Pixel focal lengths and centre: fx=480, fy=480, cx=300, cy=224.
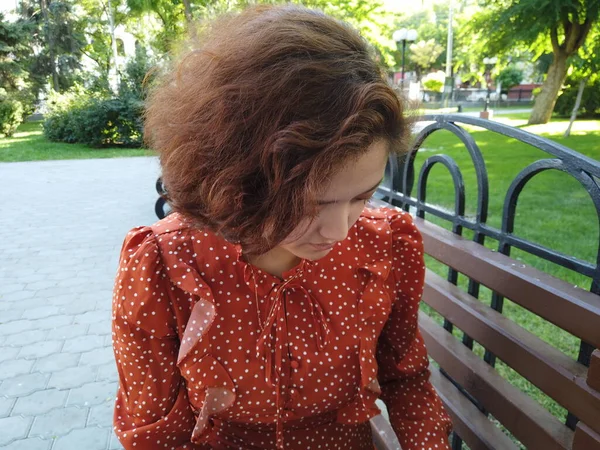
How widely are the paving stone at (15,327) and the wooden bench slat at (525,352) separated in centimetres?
334

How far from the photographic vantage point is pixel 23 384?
9.64 ft

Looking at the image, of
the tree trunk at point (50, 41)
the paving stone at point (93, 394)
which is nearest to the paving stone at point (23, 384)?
the paving stone at point (93, 394)

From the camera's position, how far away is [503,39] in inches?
484

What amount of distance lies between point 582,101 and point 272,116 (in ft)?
68.7

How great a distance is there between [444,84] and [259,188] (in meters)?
33.3

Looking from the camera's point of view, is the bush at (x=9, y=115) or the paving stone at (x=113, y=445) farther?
the bush at (x=9, y=115)

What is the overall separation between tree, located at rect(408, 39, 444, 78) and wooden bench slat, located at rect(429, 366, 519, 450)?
49.3 meters

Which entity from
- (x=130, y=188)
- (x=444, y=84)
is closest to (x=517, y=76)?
(x=444, y=84)

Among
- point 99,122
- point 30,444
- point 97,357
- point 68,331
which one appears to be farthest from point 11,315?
point 99,122

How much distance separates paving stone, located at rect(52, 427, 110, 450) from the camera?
243 cm

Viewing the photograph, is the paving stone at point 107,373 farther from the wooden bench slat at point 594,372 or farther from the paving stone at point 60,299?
the wooden bench slat at point 594,372

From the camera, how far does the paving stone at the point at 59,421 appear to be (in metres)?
2.53

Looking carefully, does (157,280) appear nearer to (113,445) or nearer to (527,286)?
(527,286)

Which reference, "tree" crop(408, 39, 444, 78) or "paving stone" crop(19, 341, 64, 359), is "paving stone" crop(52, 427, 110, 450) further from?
"tree" crop(408, 39, 444, 78)
